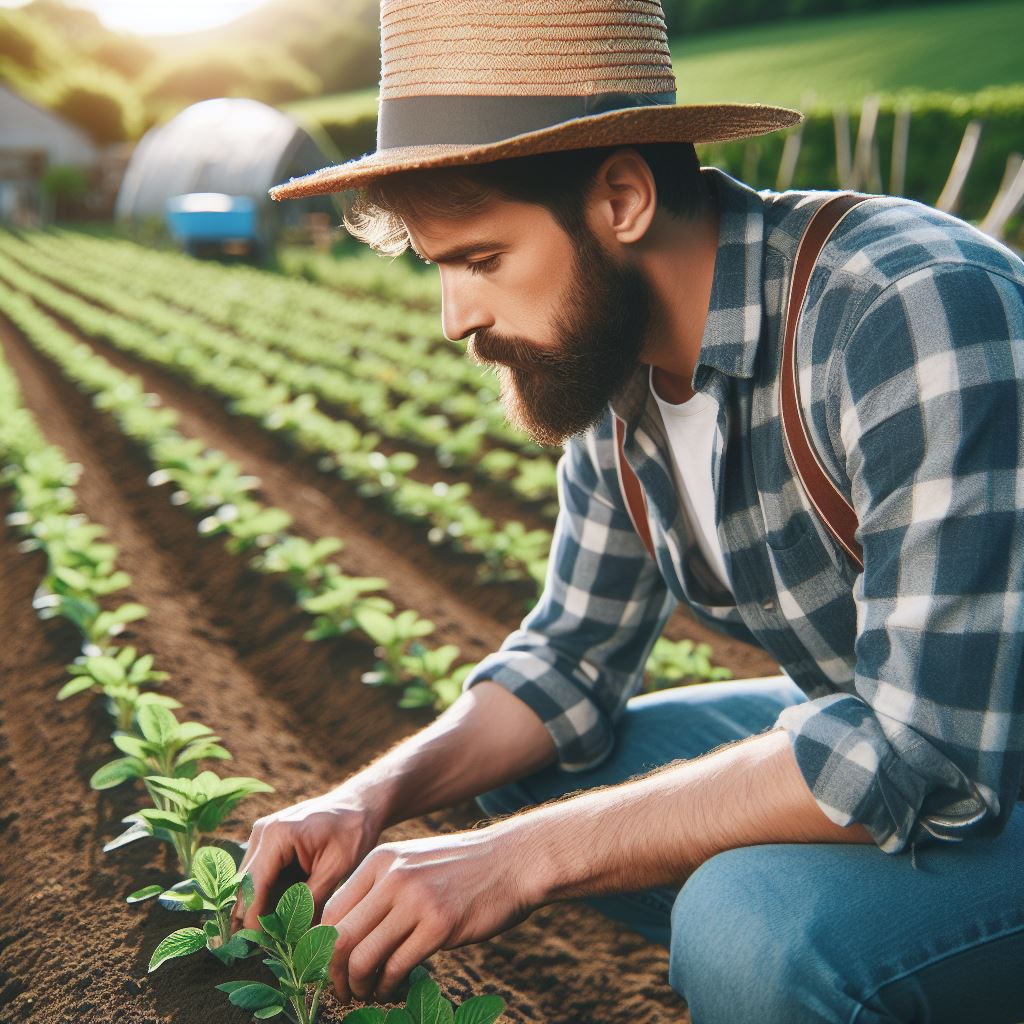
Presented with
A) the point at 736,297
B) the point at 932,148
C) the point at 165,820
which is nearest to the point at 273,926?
the point at 165,820

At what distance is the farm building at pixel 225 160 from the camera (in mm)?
19266

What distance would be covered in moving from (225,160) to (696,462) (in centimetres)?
1999

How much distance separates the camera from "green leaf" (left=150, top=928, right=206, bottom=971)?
1.62m

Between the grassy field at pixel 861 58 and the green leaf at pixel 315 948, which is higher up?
the grassy field at pixel 861 58

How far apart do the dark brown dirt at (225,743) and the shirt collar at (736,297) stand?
3.84 ft

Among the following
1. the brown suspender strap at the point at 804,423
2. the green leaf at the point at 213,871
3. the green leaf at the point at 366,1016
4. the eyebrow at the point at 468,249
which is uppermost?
the eyebrow at the point at 468,249

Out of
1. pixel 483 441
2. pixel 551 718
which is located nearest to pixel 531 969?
pixel 551 718

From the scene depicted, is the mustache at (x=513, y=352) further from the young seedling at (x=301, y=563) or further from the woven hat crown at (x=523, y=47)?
the young seedling at (x=301, y=563)

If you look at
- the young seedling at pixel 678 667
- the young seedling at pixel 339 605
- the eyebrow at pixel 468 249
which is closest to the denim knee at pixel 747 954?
the eyebrow at pixel 468 249

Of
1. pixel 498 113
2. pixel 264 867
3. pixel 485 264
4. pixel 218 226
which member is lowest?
pixel 264 867

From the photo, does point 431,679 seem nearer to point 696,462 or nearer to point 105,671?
point 105,671

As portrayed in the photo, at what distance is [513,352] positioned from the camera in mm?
1797

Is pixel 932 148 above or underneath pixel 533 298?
above

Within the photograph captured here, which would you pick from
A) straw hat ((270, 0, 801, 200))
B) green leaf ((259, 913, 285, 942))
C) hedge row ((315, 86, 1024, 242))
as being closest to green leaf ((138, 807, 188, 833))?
green leaf ((259, 913, 285, 942))
